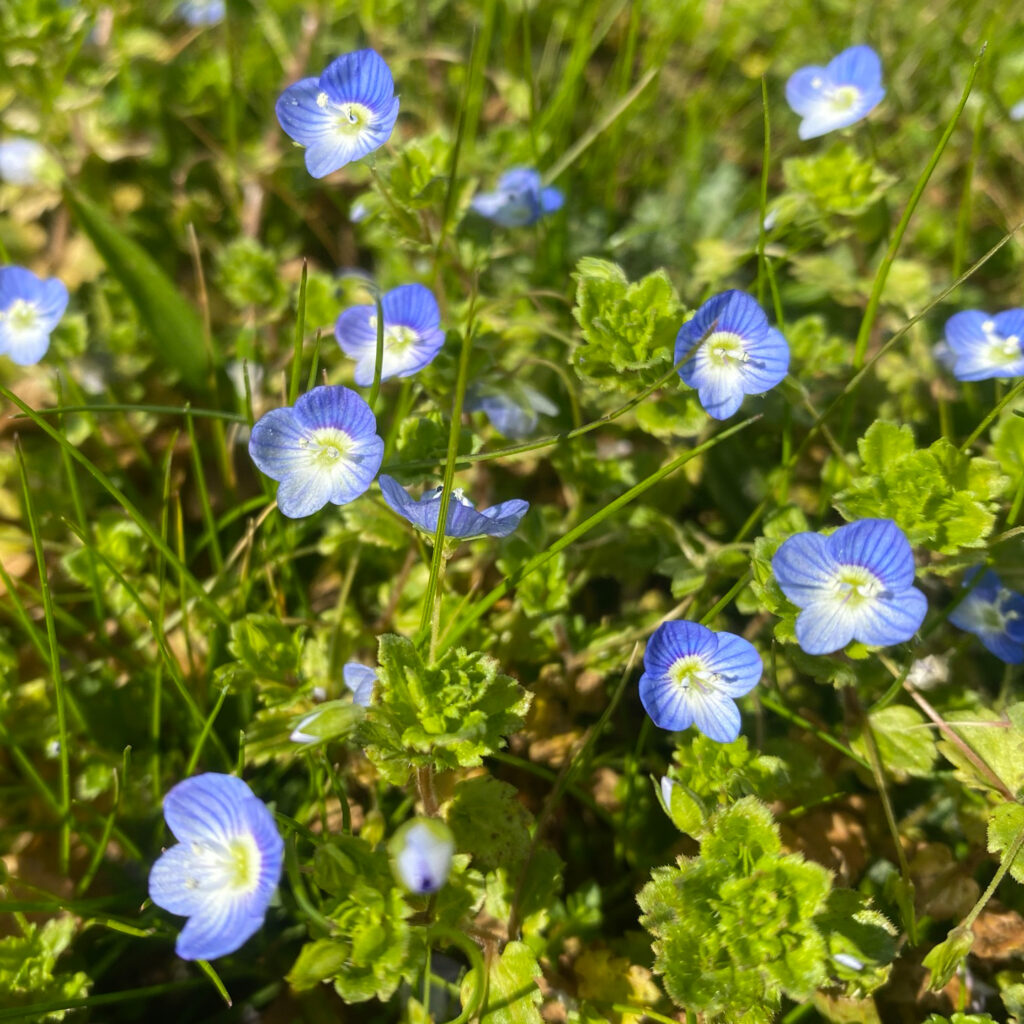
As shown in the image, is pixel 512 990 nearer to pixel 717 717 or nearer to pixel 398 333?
pixel 717 717

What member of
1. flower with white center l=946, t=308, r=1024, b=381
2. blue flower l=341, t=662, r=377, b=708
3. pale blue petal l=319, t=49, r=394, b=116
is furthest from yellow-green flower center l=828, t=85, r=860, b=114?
blue flower l=341, t=662, r=377, b=708

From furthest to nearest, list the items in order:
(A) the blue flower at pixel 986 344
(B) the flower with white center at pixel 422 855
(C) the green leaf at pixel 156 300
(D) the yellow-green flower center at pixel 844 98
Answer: (C) the green leaf at pixel 156 300, (D) the yellow-green flower center at pixel 844 98, (A) the blue flower at pixel 986 344, (B) the flower with white center at pixel 422 855

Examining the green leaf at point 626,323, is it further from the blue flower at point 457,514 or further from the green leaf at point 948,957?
the green leaf at point 948,957

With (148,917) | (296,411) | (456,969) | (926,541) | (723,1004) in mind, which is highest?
(296,411)

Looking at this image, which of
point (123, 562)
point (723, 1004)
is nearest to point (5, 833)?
point (123, 562)

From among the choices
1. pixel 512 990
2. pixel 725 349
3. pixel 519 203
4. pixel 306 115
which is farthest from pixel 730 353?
pixel 512 990

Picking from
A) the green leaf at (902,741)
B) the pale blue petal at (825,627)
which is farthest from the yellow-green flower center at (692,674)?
the green leaf at (902,741)

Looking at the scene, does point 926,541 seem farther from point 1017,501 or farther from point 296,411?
point 296,411
